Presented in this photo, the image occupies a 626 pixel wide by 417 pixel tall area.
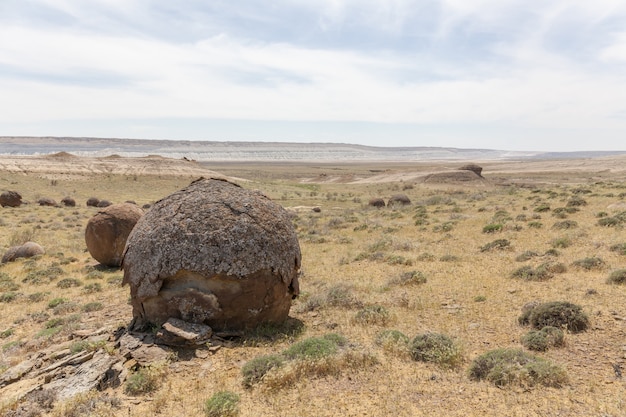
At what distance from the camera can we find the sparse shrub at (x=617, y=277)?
34.2 ft

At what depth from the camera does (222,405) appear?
5730 mm

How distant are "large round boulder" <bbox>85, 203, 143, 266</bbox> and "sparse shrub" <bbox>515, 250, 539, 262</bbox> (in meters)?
14.7

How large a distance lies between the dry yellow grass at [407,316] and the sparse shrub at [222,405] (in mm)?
151

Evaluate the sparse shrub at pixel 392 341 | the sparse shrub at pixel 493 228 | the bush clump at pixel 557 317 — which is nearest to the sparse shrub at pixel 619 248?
the sparse shrub at pixel 493 228

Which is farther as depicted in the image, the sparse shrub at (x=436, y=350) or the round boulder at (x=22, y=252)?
the round boulder at (x=22, y=252)

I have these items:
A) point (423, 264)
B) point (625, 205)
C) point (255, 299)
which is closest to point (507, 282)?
point (423, 264)

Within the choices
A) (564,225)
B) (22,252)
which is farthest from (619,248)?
(22,252)

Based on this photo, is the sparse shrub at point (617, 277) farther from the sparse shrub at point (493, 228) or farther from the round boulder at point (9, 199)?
the round boulder at point (9, 199)

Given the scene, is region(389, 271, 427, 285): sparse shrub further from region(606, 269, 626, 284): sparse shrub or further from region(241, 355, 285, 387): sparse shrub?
region(241, 355, 285, 387): sparse shrub

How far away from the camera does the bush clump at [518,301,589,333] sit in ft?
26.5

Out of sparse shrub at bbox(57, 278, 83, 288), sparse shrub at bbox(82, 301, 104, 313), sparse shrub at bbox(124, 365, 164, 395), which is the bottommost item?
sparse shrub at bbox(57, 278, 83, 288)

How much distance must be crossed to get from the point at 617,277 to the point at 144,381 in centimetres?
1172

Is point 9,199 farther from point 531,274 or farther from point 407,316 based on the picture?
point 531,274

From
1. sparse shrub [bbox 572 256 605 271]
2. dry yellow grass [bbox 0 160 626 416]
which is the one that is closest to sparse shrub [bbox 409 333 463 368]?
dry yellow grass [bbox 0 160 626 416]
